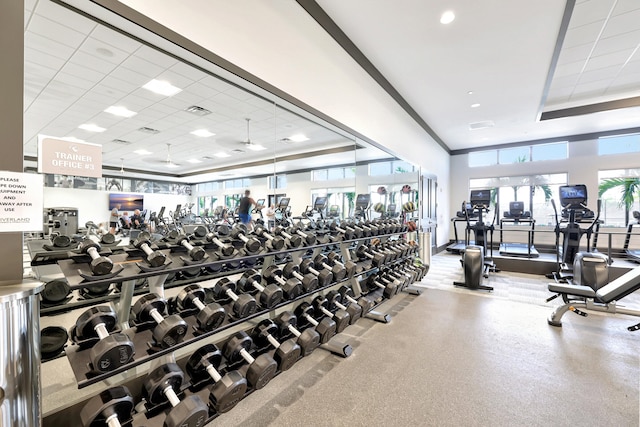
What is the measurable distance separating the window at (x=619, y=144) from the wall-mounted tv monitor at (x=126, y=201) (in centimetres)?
1106

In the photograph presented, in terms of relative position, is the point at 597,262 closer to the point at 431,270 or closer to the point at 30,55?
the point at 431,270

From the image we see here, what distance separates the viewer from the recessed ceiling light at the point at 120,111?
170 centimetres

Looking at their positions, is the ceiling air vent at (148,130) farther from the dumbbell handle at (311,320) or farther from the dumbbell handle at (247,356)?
the dumbbell handle at (311,320)

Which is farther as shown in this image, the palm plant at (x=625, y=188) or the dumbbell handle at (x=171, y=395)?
the palm plant at (x=625, y=188)

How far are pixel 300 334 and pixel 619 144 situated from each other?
34.3 feet

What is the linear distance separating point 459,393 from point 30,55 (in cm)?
324

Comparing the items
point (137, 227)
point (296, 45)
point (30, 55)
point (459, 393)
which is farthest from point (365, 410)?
point (296, 45)

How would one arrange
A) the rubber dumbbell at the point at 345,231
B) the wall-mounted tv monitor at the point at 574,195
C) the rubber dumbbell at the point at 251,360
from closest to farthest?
the rubber dumbbell at the point at 251,360 → the rubber dumbbell at the point at 345,231 → the wall-mounted tv monitor at the point at 574,195

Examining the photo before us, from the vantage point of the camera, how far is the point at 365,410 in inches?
72.1

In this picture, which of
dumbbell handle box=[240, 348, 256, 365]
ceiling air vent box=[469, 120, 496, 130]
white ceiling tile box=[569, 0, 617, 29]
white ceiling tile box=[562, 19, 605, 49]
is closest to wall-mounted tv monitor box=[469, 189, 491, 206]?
ceiling air vent box=[469, 120, 496, 130]

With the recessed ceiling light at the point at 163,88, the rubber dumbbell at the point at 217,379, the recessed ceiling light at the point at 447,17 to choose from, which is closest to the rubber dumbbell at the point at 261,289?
the rubber dumbbell at the point at 217,379

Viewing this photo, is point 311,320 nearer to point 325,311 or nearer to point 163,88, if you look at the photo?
point 325,311

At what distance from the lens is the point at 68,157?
140 cm

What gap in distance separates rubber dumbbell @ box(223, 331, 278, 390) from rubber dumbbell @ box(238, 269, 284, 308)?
0.27 metres
